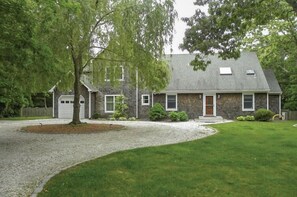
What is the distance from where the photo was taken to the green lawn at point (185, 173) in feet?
22.2

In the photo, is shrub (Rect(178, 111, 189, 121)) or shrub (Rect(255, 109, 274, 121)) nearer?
shrub (Rect(255, 109, 274, 121))

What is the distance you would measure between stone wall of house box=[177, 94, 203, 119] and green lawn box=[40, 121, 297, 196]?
54.6 feet

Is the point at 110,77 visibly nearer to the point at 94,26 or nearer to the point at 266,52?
the point at 94,26

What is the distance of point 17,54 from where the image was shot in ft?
30.1

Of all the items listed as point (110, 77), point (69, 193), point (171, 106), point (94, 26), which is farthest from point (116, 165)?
point (171, 106)

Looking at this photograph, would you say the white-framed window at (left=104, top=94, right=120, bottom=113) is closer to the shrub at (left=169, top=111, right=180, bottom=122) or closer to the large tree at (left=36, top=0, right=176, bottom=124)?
the shrub at (left=169, top=111, right=180, bottom=122)

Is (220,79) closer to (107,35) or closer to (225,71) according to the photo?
(225,71)

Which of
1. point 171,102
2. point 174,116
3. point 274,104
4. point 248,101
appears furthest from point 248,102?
point 174,116

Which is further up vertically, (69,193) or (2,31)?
(2,31)


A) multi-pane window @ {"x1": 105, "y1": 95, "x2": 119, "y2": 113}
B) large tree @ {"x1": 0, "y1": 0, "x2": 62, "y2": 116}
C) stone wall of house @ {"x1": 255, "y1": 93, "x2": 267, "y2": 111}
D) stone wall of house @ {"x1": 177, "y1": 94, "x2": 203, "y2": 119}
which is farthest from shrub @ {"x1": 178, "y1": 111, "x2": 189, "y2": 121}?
large tree @ {"x1": 0, "y1": 0, "x2": 62, "y2": 116}

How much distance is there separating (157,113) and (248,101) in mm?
7581

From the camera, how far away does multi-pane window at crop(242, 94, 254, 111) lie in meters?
27.8

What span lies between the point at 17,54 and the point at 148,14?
782cm

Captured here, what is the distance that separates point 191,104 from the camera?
1118 inches
